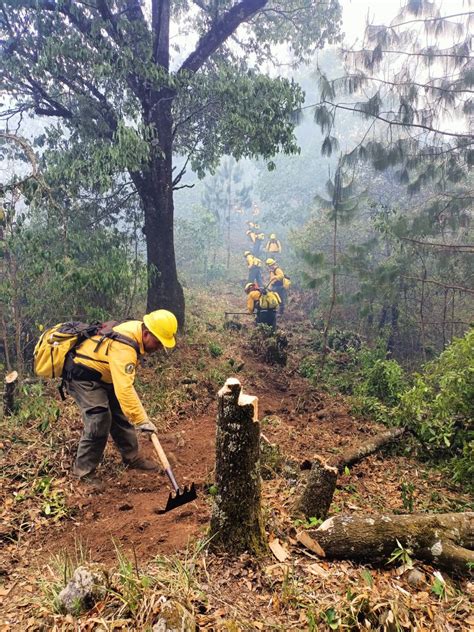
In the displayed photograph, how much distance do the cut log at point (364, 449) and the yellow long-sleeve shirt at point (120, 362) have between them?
7.69ft

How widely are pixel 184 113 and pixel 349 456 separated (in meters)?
7.57

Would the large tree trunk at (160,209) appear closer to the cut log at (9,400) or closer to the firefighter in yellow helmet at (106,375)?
the cut log at (9,400)

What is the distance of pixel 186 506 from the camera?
378 cm

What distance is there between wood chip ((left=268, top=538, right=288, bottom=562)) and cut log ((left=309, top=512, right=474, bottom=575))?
0.81 feet

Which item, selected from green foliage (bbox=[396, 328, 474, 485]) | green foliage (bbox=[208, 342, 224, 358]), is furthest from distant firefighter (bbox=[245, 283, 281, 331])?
green foliage (bbox=[396, 328, 474, 485])

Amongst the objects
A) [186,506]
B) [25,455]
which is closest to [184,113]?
[25,455]

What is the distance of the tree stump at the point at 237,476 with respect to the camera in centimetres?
269

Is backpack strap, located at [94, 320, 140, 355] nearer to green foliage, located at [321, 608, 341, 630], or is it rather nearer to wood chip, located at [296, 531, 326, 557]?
wood chip, located at [296, 531, 326, 557]

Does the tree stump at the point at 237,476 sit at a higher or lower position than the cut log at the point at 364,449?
higher

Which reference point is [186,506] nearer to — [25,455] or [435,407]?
[25,455]

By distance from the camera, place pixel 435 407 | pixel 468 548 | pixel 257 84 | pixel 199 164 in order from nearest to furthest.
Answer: pixel 468 548 < pixel 435 407 < pixel 257 84 < pixel 199 164

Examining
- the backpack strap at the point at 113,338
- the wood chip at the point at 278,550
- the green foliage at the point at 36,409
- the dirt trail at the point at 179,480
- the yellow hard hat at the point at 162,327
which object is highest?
the yellow hard hat at the point at 162,327

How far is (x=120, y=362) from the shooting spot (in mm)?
4043

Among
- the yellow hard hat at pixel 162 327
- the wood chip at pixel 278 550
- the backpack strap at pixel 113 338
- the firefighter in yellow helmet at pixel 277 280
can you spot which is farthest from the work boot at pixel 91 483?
the firefighter in yellow helmet at pixel 277 280
